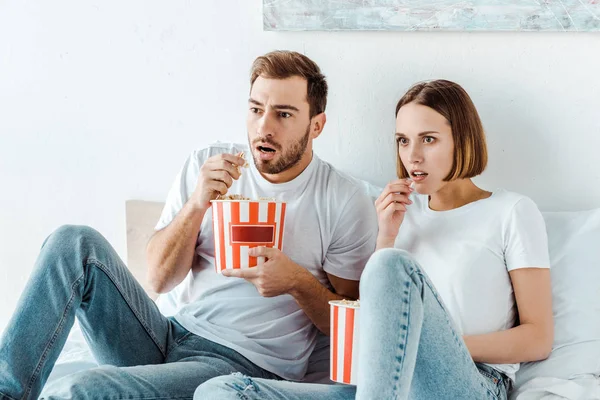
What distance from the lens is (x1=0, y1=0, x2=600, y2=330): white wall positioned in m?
1.80

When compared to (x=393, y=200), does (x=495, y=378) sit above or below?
below

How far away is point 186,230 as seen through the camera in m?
1.73

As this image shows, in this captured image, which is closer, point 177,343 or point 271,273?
point 271,273

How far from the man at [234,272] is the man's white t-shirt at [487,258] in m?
0.23

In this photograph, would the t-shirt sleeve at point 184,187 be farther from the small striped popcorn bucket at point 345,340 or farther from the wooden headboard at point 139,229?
the small striped popcorn bucket at point 345,340

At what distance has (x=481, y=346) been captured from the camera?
151 centimetres

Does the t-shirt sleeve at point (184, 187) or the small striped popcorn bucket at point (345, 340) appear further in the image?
the t-shirt sleeve at point (184, 187)

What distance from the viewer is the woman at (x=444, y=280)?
4.13ft

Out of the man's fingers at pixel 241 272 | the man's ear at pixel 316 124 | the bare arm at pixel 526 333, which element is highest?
the man's ear at pixel 316 124

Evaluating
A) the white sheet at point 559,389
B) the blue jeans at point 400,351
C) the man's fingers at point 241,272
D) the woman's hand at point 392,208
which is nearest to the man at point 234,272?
the man's fingers at point 241,272

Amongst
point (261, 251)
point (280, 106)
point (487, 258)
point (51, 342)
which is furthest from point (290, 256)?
point (51, 342)

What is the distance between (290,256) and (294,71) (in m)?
0.42

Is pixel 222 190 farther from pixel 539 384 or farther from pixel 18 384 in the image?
pixel 539 384

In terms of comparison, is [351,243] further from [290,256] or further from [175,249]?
[175,249]
